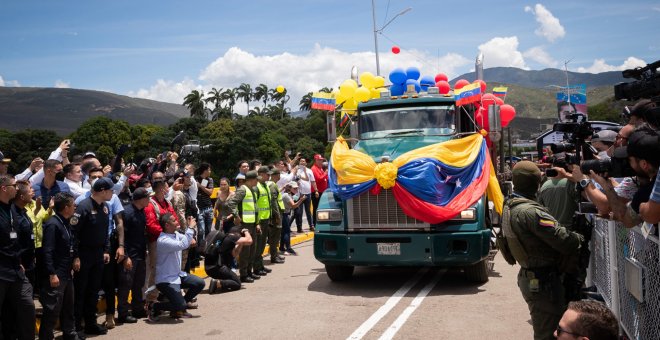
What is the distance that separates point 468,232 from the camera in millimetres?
8352

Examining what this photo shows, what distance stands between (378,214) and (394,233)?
14.6 inches

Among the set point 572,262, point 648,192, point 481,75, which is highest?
point 481,75

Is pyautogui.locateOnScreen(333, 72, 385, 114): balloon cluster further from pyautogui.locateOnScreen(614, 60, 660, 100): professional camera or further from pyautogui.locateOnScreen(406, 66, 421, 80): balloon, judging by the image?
pyautogui.locateOnScreen(614, 60, 660, 100): professional camera

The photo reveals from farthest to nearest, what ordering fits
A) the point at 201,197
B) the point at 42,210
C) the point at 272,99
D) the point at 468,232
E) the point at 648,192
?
1. the point at 272,99
2. the point at 201,197
3. the point at 468,232
4. the point at 42,210
5. the point at 648,192

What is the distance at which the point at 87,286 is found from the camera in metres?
7.05

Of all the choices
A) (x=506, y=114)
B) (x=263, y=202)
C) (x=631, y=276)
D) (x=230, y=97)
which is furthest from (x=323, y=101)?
(x=230, y=97)

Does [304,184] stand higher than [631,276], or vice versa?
[304,184]

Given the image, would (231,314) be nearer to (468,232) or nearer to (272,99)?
(468,232)

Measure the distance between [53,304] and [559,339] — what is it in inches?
216

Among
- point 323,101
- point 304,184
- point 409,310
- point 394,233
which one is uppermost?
point 323,101

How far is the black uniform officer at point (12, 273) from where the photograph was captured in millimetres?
5824

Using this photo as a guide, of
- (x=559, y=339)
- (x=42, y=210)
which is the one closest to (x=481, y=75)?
(x=42, y=210)

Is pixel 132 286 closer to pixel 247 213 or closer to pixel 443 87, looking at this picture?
pixel 247 213

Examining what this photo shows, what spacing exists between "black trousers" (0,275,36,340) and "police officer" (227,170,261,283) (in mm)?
3986
